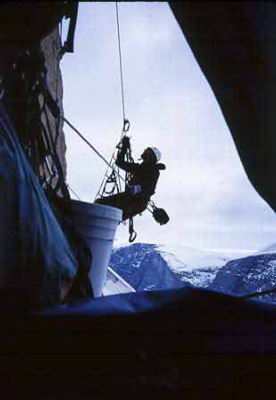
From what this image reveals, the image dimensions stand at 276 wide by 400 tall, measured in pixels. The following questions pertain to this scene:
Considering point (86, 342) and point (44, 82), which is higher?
point (44, 82)

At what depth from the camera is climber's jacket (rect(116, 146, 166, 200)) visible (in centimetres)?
332

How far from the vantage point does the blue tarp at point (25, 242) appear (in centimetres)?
73

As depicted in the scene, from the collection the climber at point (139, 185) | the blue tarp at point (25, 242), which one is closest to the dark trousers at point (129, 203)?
the climber at point (139, 185)

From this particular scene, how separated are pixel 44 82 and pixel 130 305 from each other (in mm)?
791

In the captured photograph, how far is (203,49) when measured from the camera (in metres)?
0.71

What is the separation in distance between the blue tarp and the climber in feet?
7.61

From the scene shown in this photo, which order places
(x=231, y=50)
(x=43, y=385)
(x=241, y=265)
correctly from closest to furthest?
(x=43, y=385) < (x=231, y=50) < (x=241, y=265)

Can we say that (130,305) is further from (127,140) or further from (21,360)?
(127,140)

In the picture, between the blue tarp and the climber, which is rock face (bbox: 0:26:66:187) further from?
the climber

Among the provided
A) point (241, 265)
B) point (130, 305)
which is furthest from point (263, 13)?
point (241, 265)

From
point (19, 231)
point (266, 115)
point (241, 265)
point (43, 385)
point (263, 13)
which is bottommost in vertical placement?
point (241, 265)

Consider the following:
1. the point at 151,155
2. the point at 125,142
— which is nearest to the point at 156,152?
the point at 151,155

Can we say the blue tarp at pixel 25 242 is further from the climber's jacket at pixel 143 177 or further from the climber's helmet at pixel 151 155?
the climber's helmet at pixel 151 155

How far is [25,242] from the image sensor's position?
0.78 m
